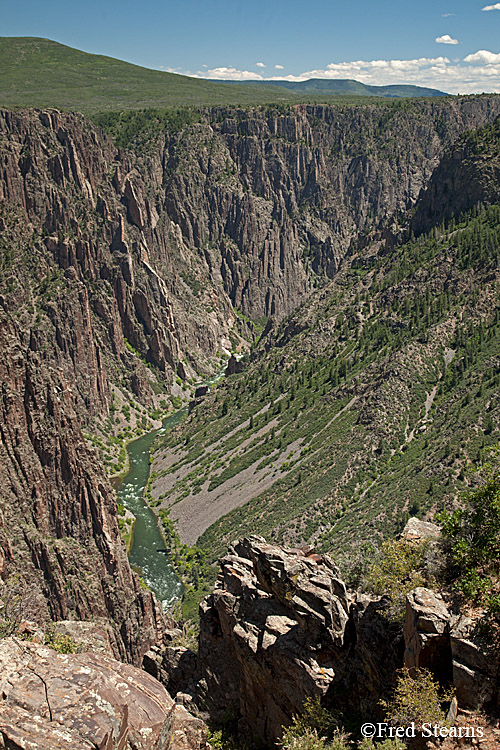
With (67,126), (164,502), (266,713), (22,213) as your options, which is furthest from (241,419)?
(266,713)

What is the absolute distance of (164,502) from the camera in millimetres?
125625

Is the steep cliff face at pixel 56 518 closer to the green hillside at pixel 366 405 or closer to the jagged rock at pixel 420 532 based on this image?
the green hillside at pixel 366 405

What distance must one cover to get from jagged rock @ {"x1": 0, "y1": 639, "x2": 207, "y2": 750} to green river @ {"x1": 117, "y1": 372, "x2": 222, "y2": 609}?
2798 inches

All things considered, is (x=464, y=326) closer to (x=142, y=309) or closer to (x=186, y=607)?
(x=186, y=607)

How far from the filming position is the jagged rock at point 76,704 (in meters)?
20.9

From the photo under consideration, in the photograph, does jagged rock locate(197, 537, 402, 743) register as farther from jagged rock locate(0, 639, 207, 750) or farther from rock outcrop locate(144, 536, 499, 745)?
jagged rock locate(0, 639, 207, 750)

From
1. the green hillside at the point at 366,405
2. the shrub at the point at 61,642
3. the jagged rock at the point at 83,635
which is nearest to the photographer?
the shrub at the point at 61,642

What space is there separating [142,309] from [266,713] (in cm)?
16049

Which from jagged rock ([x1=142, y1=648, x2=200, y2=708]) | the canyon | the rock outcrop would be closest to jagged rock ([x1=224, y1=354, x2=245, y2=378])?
the canyon

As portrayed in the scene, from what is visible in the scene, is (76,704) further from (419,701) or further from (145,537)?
(145,537)

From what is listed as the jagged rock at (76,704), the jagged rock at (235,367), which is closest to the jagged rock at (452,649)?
the jagged rock at (76,704)

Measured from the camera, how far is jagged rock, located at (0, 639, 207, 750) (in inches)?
824

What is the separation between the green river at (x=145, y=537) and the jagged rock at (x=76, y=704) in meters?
71.1

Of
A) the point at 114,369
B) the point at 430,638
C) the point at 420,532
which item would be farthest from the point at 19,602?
the point at 114,369
